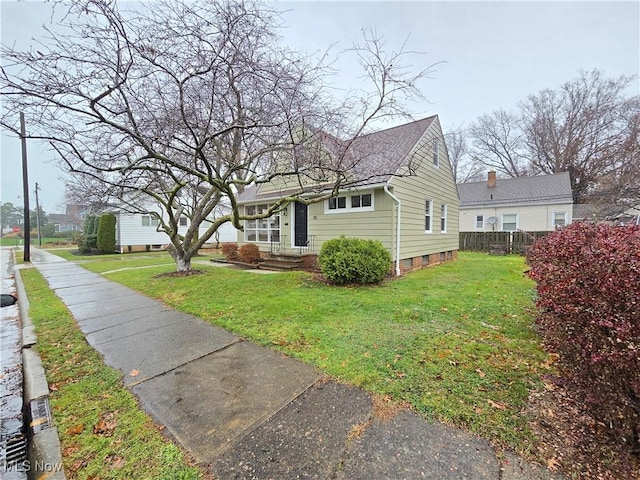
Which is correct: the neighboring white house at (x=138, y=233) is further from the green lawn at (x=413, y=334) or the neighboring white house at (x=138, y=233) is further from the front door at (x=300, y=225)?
the green lawn at (x=413, y=334)

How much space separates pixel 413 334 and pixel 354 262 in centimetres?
334

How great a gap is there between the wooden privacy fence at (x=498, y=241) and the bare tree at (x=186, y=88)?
13.2 metres

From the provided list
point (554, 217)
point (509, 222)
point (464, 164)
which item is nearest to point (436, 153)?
point (509, 222)

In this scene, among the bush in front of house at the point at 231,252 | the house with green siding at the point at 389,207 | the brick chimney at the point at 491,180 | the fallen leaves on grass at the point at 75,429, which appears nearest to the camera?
the fallen leaves on grass at the point at 75,429

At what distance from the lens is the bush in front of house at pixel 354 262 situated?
723cm

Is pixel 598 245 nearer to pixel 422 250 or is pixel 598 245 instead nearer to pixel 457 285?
pixel 457 285

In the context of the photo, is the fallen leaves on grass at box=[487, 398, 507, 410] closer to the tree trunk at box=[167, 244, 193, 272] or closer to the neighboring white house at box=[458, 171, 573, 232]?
the tree trunk at box=[167, 244, 193, 272]

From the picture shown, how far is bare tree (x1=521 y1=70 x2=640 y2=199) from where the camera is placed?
21.1 metres

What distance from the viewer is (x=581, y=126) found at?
23.9 m

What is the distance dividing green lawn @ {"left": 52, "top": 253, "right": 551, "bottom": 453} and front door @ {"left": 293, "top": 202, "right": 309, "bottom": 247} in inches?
140

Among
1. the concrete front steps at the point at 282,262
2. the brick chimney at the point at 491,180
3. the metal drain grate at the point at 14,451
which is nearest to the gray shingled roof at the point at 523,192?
Answer: the brick chimney at the point at 491,180

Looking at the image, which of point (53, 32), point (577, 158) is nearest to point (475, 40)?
point (53, 32)

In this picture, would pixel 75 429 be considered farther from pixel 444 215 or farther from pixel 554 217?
pixel 554 217

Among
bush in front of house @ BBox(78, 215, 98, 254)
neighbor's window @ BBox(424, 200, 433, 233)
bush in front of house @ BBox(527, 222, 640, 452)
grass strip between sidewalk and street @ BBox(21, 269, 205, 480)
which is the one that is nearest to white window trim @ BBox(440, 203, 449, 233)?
neighbor's window @ BBox(424, 200, 433, 233)
